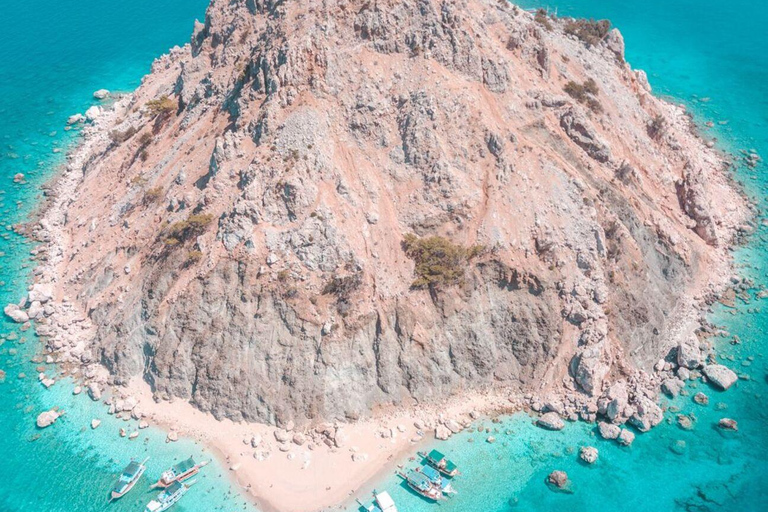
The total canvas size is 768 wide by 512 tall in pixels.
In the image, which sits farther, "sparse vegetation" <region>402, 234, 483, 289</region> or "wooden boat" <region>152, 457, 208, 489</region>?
"sparse vegetation" <region>402, 234, 483, 289</region>

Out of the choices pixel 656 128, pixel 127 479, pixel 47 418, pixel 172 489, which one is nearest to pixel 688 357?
pixel 656 128

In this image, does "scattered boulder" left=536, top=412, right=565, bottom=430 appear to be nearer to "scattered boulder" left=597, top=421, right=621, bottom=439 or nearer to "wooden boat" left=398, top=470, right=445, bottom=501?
"scattered boulder" left=597, top=421, right=621, bottom=439

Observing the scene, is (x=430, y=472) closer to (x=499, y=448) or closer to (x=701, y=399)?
(x=499, y=448)

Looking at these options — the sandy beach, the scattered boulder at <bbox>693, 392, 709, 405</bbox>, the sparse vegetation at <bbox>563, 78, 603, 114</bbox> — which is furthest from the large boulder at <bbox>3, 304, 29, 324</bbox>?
the scattered boulder at <bbox>693, 392, 709, 405</bbox>

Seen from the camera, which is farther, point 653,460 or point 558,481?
point 653,460

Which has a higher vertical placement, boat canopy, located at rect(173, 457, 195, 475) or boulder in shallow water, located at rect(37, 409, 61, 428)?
boulder in shallow water, located at rect(37, 409, 61, 428)

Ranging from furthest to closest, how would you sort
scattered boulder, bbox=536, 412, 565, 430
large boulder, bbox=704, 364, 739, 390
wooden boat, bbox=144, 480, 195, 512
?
1. large boulder, bbox=704, 364, 739, 390
2. scattered boulder, bbox=536, 412, 565, 430
3. wooden boat, bbox=144, 480, 195, 512
